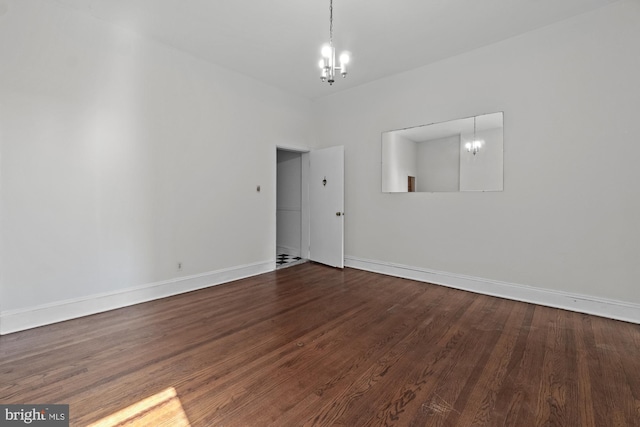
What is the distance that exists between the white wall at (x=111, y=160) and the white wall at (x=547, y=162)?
2.43 meters

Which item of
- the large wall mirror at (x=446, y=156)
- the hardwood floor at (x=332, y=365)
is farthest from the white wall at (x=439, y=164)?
the hardwood floor at (x=332, y=365)

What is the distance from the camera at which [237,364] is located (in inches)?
82.3

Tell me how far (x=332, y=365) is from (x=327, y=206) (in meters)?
3.40

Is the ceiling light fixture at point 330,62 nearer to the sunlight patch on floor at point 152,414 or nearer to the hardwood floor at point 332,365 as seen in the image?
the hardwood floor at point 332,365

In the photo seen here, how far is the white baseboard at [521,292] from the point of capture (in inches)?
113

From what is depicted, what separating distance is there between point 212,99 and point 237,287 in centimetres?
274

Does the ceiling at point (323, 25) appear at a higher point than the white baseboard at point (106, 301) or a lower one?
higher

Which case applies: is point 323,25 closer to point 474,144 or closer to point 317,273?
point 474,144

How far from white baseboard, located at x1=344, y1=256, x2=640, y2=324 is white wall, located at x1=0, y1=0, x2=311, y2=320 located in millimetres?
2467

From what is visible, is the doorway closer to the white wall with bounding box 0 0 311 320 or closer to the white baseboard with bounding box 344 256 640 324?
the white wall with bounding box 0 0 311 320

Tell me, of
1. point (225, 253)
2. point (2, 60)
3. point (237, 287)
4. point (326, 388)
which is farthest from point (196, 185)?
point (326, 388)

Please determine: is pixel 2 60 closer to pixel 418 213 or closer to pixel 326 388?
pixel 326 388

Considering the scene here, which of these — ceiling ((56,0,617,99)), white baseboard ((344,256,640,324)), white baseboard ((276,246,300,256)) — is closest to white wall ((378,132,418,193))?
ceiling ((56,0,617,99))

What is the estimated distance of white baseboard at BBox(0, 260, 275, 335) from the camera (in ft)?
8.62
